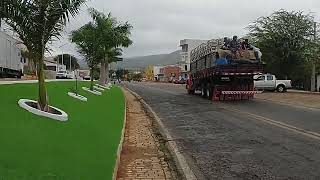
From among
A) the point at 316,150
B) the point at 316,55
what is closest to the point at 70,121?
the point at 316,150

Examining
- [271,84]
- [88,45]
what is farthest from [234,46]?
[271,84]

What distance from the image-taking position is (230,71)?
30.1m

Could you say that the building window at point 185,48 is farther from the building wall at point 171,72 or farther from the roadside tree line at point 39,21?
the roadside tree line at point 39,21

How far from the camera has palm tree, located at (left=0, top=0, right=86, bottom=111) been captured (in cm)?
1334

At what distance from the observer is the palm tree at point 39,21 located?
13.3m

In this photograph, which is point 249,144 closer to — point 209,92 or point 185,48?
point 209,92

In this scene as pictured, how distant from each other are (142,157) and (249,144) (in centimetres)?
290

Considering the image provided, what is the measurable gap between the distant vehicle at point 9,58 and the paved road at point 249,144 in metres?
17.5

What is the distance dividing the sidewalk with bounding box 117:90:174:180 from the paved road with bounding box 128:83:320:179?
2.02 ft

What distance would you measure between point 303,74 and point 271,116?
42.3 metres

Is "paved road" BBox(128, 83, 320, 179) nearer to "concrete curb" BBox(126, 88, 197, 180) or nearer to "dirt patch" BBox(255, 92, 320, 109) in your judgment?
"concrete curb" BBox(126, 88, 197, 180)

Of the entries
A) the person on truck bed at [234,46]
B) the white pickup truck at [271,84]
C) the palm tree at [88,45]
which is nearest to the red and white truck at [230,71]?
the person on truck bed at [234,46]

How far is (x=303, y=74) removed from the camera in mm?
60469

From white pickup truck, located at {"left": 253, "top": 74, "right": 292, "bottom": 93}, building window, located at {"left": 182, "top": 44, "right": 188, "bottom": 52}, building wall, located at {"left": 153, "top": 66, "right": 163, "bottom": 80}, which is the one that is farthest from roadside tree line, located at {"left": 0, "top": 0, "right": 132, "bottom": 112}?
building wall, located at {"left": 153, "top": 66, "right": 163, "bottom": 80}
